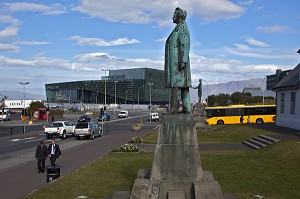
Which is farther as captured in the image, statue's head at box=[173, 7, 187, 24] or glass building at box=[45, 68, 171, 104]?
glass building at box=[45, 68, 171, 104]

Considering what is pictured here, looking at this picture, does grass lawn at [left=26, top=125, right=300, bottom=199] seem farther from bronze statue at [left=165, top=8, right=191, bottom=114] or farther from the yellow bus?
the yellow bus

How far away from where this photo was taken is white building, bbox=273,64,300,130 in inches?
1373

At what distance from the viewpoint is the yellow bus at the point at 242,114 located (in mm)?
53816

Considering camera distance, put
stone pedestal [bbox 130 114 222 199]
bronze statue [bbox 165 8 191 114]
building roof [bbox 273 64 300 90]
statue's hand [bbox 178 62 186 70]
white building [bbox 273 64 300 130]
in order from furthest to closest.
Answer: building roof [bbox 273 64 300 90]
white building [bbox 273 64 300 130]
bronze statue [bbox 165 8 191 114]
statue's hand [bbox 178 62 186 70]
stone pedestal [bbox 130 114 222 199]

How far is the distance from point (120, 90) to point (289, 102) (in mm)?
130476

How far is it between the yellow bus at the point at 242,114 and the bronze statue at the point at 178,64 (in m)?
45.1

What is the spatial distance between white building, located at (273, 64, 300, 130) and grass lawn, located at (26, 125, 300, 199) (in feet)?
47.1

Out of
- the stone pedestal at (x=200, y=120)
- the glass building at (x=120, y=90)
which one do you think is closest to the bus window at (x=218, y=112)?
the stone pedestal at (x=200, y=120)

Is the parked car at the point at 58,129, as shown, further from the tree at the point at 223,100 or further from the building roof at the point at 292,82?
the tree at the point at 223,100

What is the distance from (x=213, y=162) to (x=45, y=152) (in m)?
7.90

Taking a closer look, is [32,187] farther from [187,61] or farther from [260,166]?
[260,166]

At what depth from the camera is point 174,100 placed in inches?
394

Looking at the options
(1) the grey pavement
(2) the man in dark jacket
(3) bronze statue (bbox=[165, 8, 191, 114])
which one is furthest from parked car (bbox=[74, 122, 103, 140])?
(3) bronze statue (bbox=[165, 8, 191, 114])

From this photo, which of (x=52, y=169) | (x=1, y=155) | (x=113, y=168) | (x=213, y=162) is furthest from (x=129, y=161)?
(x=1, y=155)
